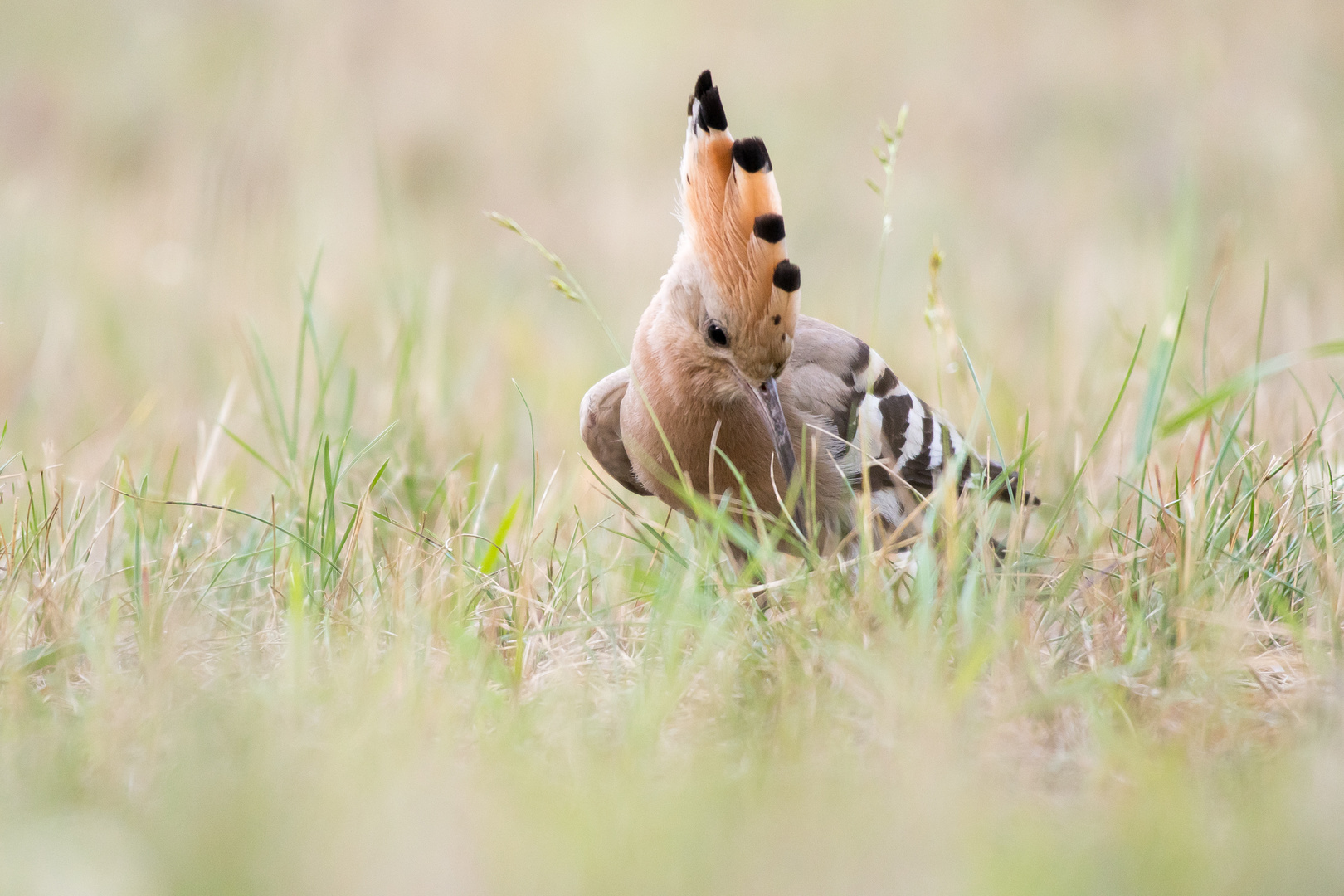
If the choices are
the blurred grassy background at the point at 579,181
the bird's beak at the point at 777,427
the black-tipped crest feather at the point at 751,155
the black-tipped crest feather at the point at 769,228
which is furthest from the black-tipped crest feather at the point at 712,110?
the blurred grassy background at the point at 579,181

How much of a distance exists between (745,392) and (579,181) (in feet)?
20.9

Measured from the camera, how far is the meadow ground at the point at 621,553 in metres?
1.54

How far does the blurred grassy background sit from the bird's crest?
1320mm

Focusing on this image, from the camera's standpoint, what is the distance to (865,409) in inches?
138

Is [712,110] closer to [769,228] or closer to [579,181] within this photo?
[769,228]

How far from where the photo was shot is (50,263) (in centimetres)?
676

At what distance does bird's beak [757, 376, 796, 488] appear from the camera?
120 inches

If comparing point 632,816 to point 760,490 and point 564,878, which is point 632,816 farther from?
point 760,490

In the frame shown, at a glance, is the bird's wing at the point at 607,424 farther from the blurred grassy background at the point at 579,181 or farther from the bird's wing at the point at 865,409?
the blurred grassy background at the point at 579,181

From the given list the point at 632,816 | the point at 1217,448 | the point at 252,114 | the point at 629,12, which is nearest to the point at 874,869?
the point at 632,816

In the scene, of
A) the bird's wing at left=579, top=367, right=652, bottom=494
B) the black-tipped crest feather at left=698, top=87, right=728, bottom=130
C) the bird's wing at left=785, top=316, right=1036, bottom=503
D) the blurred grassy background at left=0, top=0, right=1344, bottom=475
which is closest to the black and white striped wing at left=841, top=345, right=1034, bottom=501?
the bird's wing at left=785, top=316, right=1036, bottom=503

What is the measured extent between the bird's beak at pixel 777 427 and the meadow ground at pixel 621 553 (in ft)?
0.85

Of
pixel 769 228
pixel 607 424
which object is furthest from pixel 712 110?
pixel 607 424

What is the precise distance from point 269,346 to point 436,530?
2532 mm
